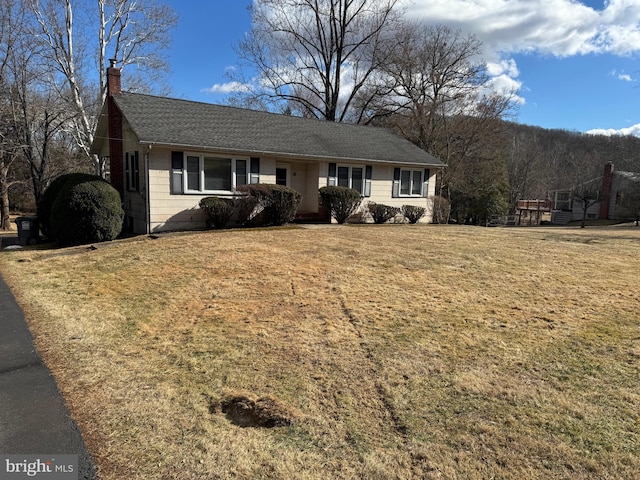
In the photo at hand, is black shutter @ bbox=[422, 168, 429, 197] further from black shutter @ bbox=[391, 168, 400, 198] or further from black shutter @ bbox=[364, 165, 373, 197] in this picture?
black shutter @ bbox=[364, 165, 373, 197]

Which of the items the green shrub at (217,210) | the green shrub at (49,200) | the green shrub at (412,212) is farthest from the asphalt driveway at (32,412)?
the green shrub at (412,212)

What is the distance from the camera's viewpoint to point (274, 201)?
13523mm

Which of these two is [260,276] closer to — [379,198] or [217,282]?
[217,282]

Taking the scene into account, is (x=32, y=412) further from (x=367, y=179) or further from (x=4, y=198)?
(x=4, y=198)

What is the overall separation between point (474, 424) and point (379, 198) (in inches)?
602

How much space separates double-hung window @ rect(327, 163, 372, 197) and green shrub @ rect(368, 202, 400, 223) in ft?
2.29

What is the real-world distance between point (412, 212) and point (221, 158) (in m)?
8.95

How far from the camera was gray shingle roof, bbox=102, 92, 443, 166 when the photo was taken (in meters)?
12.9

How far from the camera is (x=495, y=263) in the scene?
8.34 meters

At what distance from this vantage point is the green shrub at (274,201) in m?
13.2

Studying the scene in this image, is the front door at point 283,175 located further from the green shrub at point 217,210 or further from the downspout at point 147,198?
the downspout at point 147,198

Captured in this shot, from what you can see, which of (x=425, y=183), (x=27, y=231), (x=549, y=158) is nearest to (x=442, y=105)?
(x=425, y=183)

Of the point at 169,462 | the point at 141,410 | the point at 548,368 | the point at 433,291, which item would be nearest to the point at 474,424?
the point at 548,368

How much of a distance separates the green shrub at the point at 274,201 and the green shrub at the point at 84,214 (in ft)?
13.1
